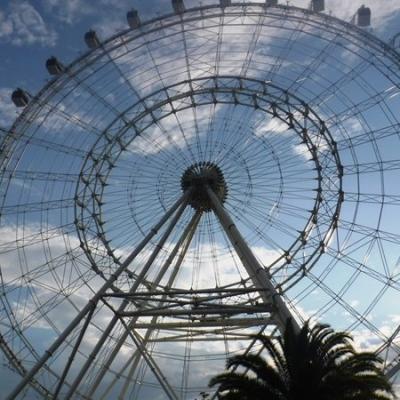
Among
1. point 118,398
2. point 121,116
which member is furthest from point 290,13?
point 118,398

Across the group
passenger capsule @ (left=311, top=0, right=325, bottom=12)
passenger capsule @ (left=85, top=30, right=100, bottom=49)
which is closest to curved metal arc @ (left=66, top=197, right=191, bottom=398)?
passenger capsule @ (left=85, top=30, right=100, bottom=49)

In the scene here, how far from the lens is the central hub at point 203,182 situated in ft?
116

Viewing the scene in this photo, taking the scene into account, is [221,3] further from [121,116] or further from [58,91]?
[58,91]

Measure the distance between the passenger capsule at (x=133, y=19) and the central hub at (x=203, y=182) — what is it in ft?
36.4

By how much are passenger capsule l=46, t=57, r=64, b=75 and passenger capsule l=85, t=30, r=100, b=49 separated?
102 inches

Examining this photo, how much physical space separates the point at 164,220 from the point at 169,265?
14.5 ft

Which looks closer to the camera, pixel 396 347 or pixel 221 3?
pixel 396 347

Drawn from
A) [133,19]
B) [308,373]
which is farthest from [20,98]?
[308,373]

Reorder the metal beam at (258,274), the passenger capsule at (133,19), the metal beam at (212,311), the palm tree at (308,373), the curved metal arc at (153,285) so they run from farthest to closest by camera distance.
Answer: the passenger capsule at (133,19), the curved metal arc at (153,285), the metal beam at (212,311), the metal beam at (258,274), the palm tree at (308,373)

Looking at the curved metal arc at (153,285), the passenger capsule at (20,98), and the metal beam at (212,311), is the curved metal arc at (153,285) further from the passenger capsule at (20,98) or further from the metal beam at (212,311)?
the passenger capsule at (20,98)

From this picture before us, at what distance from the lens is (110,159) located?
3734 centimetres

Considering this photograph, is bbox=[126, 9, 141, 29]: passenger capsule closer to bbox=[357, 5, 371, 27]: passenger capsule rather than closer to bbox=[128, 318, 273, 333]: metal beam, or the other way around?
bbox=[357, 5, 371, 27]: passenger capsule

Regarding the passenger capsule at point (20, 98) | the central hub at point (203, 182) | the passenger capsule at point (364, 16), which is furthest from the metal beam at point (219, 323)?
the passenger capsule at point (364, 16)

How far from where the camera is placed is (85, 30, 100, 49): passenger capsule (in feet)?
111
